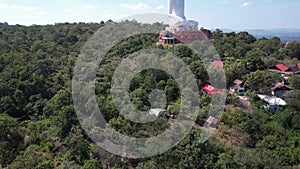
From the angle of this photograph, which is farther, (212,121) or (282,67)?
(282,67)

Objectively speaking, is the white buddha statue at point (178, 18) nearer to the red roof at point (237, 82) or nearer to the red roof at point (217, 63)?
the red roof at point (217, 63)

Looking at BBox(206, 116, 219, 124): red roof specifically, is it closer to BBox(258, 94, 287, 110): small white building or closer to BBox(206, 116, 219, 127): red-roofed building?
BBox(206, 116, 219, 127): red-roofed building

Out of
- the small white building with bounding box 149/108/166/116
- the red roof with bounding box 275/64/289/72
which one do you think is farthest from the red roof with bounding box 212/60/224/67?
the small white building with bounding box 149/108/166/116

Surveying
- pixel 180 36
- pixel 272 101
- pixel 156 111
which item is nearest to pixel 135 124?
pixel 156 111

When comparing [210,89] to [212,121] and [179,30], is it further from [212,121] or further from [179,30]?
[179,30]

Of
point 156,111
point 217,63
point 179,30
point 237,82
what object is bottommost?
point 156,111

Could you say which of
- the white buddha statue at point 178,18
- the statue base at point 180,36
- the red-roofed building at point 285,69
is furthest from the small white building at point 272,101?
the white buddha statue at point 178,18
